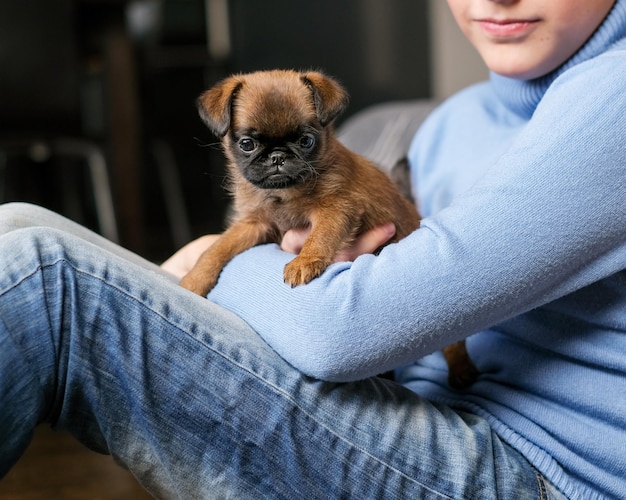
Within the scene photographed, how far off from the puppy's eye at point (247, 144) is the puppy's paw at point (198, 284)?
241 mm

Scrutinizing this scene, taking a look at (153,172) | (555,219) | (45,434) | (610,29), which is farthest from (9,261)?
(153,172)

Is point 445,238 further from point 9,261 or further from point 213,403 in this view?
point 9,261

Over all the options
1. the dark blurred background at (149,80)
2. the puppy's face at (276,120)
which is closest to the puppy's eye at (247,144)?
the puppy's face at (276,120)

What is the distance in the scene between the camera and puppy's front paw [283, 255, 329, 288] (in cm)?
134

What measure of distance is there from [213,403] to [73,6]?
290cm

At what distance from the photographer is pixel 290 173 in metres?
1.54

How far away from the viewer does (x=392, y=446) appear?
4.23ft

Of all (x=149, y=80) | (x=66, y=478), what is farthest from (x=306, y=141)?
(x=149, y=80)

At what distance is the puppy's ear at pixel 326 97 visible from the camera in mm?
1557

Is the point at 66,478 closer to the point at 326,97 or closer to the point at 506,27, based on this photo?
the point at 326,97

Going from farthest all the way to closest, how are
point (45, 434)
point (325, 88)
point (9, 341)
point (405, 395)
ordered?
point (45, 434), point (325, 88), point (405, 395), point (9, 341)

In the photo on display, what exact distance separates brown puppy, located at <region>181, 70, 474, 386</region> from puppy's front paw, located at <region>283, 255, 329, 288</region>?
6 centimetres

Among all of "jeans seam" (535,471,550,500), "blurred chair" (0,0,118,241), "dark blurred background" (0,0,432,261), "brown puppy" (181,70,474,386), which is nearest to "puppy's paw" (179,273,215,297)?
"brown puppy" (181,70,474,386)

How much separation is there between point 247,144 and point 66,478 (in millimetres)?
1137
